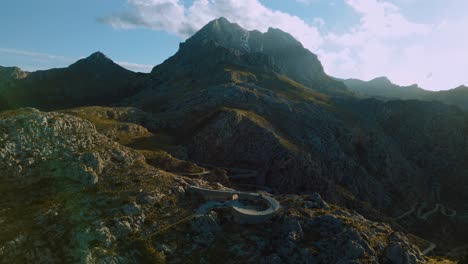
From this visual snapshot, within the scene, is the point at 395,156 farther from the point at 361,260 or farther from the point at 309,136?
the point at 361,260

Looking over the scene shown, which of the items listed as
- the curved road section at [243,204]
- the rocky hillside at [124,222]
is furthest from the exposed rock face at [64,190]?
the curved road section at [243,204]

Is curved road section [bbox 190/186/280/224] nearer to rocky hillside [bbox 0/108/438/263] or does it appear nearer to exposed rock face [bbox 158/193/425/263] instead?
exposed rock face [bbox 158/193/425/263]

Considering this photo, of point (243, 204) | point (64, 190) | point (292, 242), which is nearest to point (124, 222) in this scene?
point (64, 190)

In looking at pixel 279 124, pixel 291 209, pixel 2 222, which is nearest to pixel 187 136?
pixel 279 124

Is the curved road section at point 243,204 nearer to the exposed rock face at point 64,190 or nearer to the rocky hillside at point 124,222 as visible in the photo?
the rocky hillside at point 124,222

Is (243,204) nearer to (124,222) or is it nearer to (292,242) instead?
(292,242)

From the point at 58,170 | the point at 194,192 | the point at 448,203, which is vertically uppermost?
the point at 58,170

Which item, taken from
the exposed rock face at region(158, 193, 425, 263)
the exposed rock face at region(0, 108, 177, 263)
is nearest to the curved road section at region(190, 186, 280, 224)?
the exposed rock face at region(158, 193, 425, 263)
